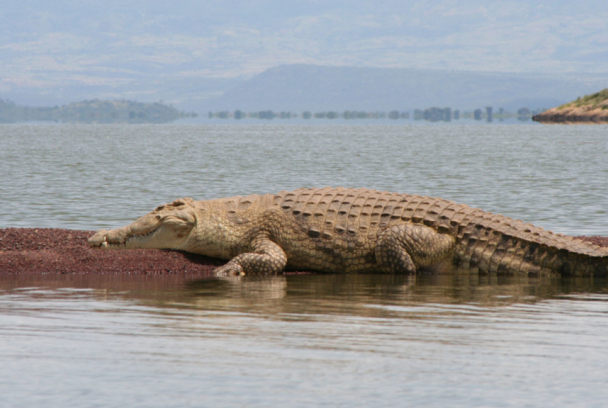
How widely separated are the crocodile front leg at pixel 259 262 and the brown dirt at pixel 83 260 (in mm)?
330

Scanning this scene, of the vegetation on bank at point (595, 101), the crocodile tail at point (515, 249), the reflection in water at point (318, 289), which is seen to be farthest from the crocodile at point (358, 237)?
the vegetation on bank at point (595, 101)

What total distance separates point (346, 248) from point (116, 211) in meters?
10.1

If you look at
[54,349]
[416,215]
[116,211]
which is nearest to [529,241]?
[416,215]

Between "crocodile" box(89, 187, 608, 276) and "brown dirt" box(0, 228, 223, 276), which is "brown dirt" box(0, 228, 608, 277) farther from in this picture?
"crocodile" box(89, 187, 608, 276)

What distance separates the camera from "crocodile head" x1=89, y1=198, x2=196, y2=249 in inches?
529

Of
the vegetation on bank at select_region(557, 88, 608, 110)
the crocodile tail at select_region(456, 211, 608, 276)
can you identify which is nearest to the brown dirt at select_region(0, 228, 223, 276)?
the crocodile tail at select_region(456, 211, 608, 276)

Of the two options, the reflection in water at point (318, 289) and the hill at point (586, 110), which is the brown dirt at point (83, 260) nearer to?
the reflection in water at point (318, 289)

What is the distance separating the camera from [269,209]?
1316 cm

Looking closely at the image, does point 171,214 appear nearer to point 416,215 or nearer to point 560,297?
point 416,215

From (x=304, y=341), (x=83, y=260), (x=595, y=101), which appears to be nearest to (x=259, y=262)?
(x=83, y=260)

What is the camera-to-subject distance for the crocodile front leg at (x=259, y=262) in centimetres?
1265

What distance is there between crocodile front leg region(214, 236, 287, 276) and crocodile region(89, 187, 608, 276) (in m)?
0.01

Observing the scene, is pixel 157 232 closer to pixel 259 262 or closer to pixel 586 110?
pixel 259 262

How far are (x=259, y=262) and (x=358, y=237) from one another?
152 cm
